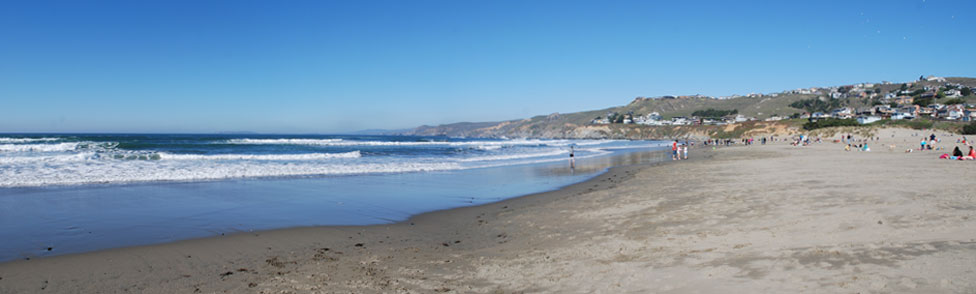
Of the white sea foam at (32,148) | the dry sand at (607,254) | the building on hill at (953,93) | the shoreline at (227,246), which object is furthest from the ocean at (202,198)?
the building on hill at (953,93)

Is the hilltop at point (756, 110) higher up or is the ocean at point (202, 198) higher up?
the hilltop at point (756, 110)

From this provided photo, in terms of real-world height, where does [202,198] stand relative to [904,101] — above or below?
below

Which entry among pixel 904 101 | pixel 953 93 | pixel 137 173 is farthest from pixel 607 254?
pixel 953 93

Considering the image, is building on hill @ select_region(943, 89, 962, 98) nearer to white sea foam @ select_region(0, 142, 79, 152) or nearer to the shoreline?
the shoreline

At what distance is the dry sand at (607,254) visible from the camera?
395 cm

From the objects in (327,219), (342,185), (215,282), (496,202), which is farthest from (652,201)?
(342,185)

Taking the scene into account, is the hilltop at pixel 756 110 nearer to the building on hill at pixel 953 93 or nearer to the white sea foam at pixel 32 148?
the building on hill at pixel 953 93

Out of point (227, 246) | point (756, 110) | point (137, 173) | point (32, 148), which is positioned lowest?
point (227, 246)

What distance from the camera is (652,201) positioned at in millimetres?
9117

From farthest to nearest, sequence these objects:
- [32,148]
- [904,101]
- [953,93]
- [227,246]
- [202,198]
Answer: [904,101] < [953,93] < [32,148] < [202,198] < [227,246]

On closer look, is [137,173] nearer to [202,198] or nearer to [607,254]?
[202,198]

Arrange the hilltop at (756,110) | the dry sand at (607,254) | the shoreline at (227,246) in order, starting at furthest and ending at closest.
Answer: the hilltop at (756,110) → the shoreline at (227,246) → the dry sand at (607,254)

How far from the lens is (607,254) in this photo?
5.30 meters

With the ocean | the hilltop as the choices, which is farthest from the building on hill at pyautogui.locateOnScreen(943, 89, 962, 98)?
the ocean
